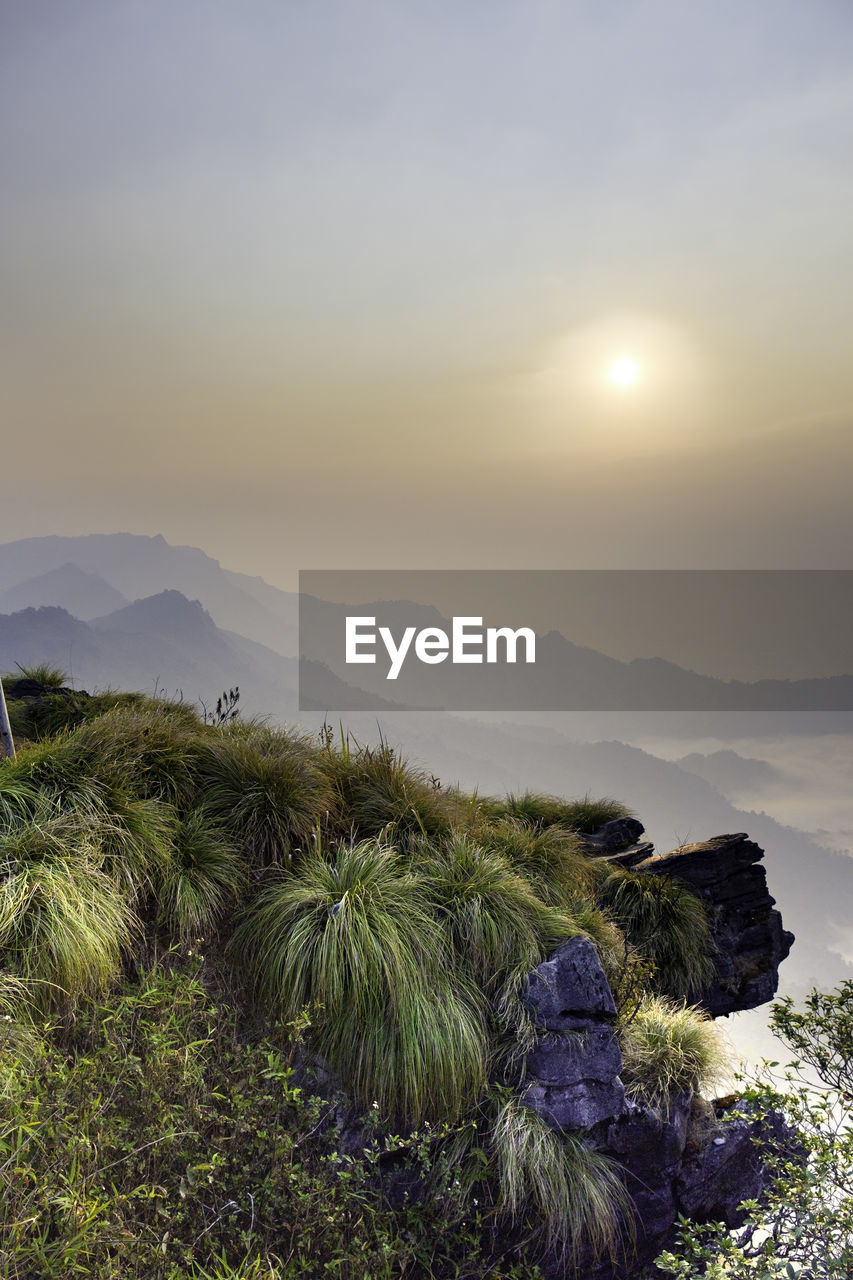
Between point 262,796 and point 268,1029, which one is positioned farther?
point 262,796

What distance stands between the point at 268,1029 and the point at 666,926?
17.6 ft

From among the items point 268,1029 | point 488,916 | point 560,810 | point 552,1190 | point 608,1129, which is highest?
point 560,810

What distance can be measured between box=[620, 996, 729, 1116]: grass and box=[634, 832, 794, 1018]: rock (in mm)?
3217

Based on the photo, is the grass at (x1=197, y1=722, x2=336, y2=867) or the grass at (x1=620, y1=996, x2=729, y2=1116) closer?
the grass at (x1=620, y1=996, x2=729, y2=1116)

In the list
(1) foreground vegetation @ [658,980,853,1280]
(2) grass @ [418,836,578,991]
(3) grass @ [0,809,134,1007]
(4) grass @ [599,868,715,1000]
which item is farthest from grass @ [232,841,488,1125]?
(4) grass @ [599,868,715,1000]

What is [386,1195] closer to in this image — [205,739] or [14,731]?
[205,739]

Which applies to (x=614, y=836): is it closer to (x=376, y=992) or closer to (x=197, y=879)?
(x=376, y=992)

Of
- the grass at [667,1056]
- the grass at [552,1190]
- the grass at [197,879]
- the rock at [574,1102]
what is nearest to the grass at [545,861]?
the grass at [667,1056]

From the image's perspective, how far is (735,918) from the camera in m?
9.23

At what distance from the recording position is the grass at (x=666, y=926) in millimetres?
8391

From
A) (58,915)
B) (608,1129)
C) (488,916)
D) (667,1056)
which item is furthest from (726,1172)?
(58,915)

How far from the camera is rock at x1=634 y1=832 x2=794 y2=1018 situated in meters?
8.92

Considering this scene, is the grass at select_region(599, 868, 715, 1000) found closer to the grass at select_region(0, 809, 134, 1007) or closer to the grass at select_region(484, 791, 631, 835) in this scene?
the grass at select_region(484, 791, 631, 835)

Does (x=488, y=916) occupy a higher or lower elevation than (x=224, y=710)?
lower
